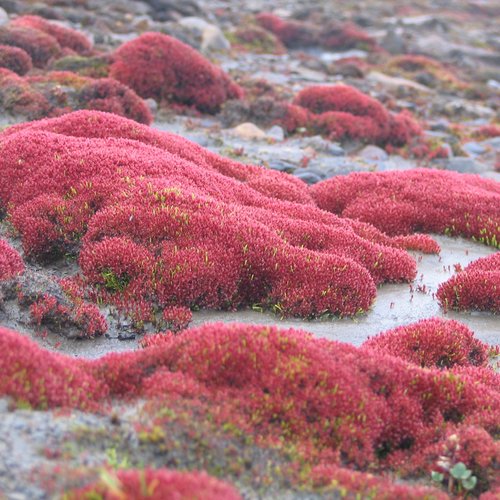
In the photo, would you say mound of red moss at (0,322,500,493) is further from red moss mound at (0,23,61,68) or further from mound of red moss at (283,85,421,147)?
red moss mound at (0,23,61,68)

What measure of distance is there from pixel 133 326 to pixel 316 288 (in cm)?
272

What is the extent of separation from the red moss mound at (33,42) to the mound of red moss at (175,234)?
42.5 feet

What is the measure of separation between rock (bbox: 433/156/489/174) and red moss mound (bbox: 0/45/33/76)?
1434 centimetres

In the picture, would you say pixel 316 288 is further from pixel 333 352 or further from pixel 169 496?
pixel 169 496

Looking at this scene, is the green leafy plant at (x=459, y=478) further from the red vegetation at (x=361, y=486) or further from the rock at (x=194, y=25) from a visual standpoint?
the rock at (x=194, y=25)

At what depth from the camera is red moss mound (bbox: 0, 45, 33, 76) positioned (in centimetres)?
2216

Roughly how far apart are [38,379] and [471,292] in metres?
7.06

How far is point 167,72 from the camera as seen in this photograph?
905 inches

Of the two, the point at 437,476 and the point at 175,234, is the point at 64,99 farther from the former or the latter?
the point at 437,476

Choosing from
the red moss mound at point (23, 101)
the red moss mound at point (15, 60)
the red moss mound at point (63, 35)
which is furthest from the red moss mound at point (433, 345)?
the red moss mound at point (63, 35)

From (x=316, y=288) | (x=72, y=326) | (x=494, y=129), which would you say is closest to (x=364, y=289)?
(x=316, y=288)

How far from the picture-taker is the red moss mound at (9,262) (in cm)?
934

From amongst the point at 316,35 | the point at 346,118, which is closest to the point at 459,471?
the point at 346,118

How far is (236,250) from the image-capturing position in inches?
394
